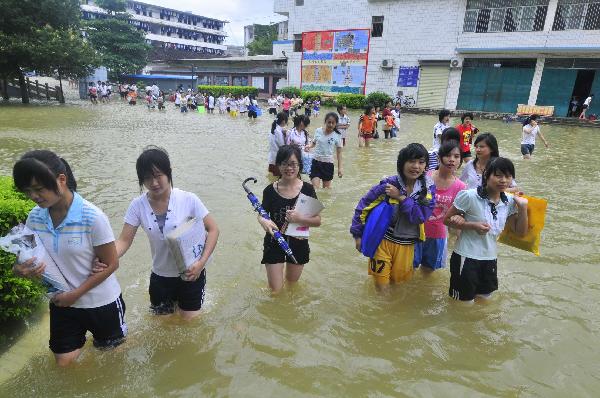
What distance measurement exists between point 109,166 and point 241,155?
3.65 meters

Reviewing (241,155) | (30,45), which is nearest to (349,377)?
(241,155)

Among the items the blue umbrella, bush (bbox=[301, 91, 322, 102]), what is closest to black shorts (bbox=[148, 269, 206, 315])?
the blue umbrella

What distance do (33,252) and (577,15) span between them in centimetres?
3100

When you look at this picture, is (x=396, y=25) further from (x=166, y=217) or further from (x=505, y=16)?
(x=166, y=217)

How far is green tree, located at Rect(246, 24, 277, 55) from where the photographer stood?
64250 millimetres

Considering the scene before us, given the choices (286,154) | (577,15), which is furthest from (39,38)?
(577,15)

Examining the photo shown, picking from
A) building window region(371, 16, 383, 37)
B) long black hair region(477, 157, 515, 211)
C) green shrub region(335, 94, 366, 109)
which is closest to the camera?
long black hair region(477, 157, 515, 211)

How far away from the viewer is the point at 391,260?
3.78m

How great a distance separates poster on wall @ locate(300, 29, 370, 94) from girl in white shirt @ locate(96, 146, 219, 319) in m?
33.3

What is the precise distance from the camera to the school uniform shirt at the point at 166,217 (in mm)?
2924

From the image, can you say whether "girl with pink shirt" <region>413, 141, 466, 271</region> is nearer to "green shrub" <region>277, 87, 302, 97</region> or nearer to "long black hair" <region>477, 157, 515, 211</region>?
"long black hair" <region>477, 157, 515, 211</region>

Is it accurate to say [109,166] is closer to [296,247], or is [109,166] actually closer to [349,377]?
[296,247]

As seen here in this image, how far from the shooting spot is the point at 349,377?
3146 mm

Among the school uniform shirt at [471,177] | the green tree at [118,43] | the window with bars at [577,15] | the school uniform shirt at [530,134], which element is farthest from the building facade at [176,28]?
the school uniform shirt at [471,177]
